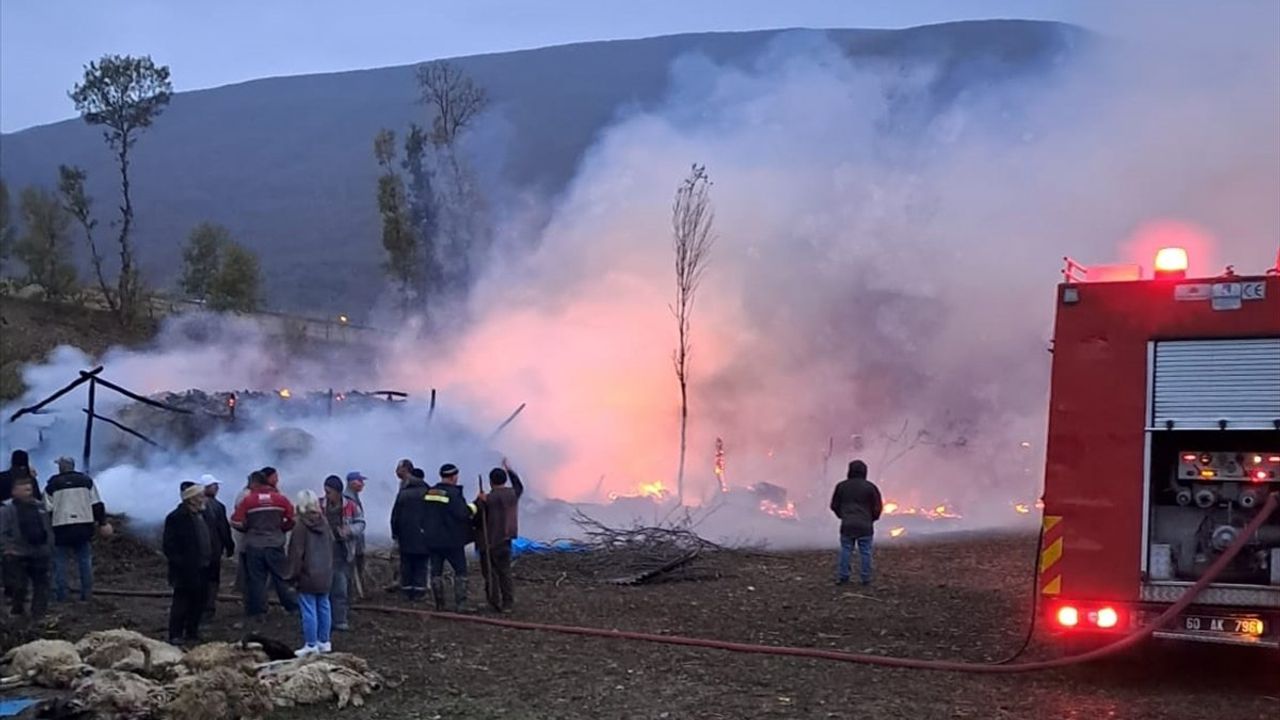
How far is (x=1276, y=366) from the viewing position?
9.09 m

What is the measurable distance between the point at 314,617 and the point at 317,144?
481 feet

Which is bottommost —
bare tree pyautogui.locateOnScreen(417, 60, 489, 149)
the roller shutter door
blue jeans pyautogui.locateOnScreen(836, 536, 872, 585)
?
blue jeans pyautogui.locateOnScreen(836, 536, 872, 585)

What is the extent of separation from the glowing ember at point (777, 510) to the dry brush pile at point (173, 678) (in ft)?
54.4

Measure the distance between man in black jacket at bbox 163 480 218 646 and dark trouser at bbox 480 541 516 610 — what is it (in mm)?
3106

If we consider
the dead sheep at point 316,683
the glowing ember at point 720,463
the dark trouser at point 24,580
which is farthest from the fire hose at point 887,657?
the glowing ember at point 720,463

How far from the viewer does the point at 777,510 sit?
2606 centimetres

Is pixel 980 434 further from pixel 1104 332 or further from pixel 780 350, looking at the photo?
pixel 1104 332

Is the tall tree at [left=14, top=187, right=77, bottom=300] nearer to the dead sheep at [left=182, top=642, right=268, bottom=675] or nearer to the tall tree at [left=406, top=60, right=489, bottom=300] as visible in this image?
the tall tree at [left=406, top=60, right=489, bottom=300]

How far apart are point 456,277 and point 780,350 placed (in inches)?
503

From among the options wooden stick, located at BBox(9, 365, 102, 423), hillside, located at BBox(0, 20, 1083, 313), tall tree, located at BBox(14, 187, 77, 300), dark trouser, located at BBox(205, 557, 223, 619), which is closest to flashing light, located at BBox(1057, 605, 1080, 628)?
dark trouser, located at BBox(205, 557, 223, 619)

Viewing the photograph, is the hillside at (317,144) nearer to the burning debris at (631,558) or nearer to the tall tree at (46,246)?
the tall tree at (46,246)

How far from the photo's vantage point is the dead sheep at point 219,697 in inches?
316

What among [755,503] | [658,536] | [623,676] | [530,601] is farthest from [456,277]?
[623,676]

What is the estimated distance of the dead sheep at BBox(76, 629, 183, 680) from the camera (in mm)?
9234
